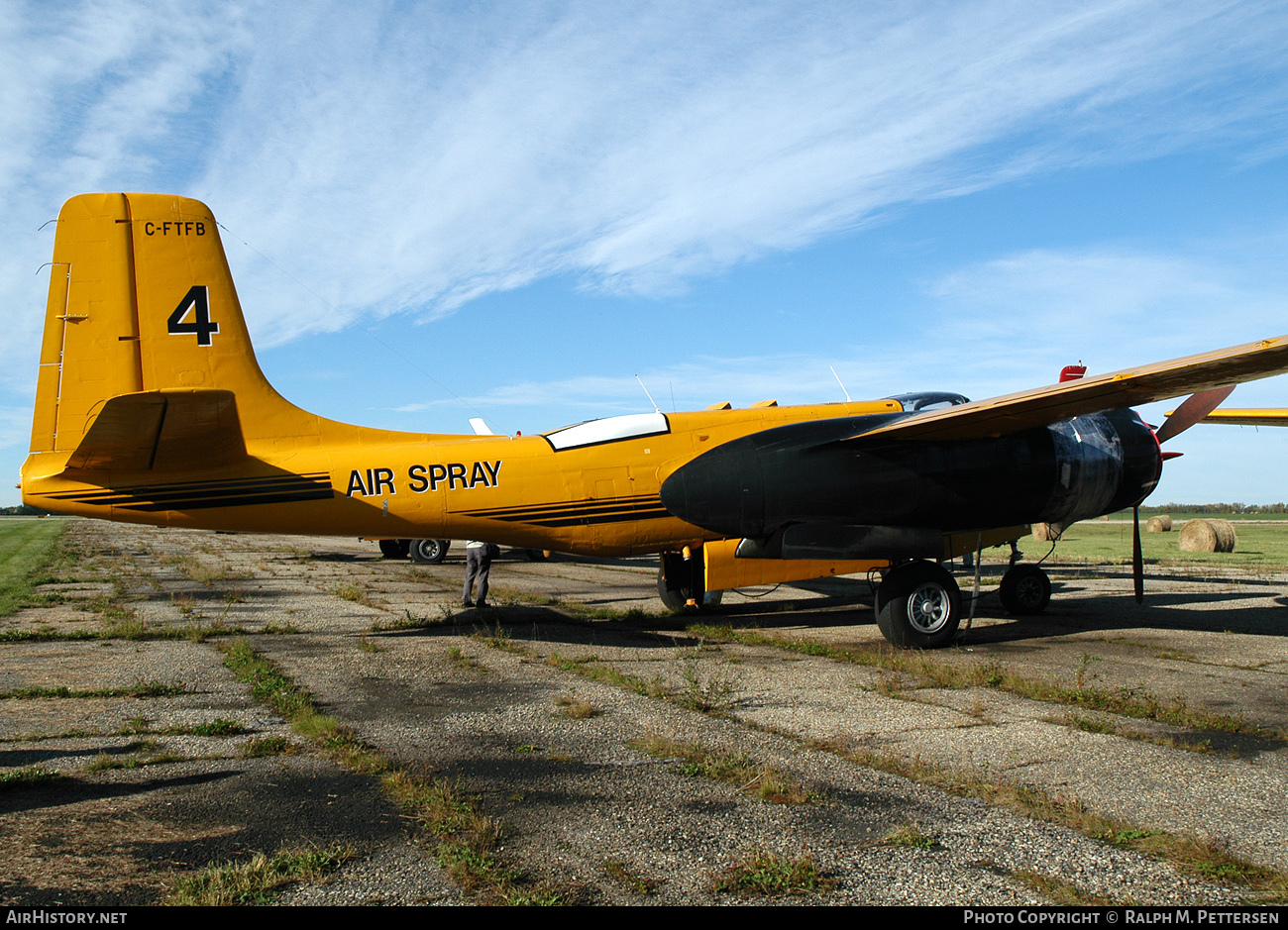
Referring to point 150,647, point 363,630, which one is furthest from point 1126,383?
point 150,647

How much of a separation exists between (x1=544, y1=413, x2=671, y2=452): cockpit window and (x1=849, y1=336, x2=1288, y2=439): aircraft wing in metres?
3.10

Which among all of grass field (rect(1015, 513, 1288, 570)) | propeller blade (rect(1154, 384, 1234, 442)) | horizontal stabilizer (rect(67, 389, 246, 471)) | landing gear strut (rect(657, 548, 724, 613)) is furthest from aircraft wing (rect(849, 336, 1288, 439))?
grass field (rect(1015, 513, 1288, 570))

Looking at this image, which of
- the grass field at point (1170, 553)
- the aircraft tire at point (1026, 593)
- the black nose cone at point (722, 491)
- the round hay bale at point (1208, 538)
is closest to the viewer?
the black nose cone at point (722, 491)

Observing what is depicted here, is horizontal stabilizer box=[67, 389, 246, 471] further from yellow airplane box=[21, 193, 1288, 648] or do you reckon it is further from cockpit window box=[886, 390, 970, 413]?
cockpit window box=[886, 390, 970, 413]

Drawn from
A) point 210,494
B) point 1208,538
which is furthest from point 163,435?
point 1208,538

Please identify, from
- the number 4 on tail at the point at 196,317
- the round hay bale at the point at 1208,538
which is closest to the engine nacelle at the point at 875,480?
the number 4 on tail at the point at 196,317

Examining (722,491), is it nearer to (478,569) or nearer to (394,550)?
(478,569)

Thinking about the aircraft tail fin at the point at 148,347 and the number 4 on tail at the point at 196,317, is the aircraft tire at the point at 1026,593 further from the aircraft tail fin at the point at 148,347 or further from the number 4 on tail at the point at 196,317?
the number 4 on tail at the point at 196,317

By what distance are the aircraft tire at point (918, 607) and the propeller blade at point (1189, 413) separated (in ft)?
16.6

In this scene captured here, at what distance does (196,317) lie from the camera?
34.8 feet

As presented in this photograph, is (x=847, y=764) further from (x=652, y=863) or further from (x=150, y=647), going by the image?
(x=150, y=647)

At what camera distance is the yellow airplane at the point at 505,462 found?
984 centimetres

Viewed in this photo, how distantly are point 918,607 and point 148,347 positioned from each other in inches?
411

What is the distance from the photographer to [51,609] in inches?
559
